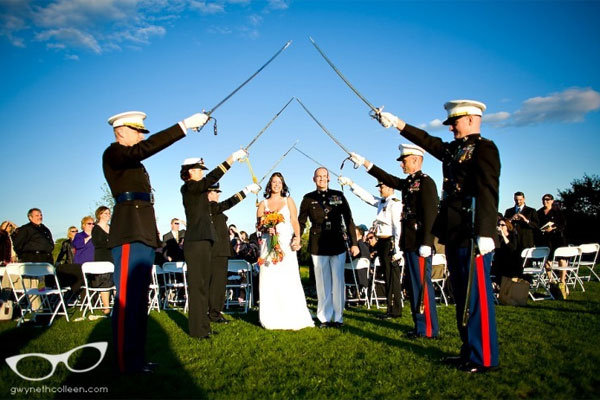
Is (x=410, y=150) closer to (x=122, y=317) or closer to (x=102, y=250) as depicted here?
(x=122, y=317)

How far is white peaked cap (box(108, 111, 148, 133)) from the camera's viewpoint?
484cm

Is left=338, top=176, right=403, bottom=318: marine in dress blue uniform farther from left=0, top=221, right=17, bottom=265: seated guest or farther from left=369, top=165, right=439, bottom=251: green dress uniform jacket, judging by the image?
left=0, top=221, right=17, bottom=265: seated guest

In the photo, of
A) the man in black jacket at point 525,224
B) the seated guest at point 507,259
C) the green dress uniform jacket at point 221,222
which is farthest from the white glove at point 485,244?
the man in black jacket at point 525,224

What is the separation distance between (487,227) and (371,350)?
2.44m

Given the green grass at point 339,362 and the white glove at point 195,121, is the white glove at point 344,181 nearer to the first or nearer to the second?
the green grass at point 339,362

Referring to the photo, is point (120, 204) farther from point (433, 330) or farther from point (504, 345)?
point (504, 345)

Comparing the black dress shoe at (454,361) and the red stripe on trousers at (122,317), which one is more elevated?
the red stripe on trousers at (122,317)

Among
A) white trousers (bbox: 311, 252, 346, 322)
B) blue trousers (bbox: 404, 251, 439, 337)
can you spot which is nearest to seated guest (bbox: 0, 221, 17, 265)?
white trousers (bbox: 311, 252, 346, 322)

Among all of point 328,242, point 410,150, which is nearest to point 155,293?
point 328,242

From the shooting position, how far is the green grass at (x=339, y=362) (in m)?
4.14

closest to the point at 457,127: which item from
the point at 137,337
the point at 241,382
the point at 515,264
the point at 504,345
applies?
the point at 504,345

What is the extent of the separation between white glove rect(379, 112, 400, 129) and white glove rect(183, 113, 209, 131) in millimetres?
2002

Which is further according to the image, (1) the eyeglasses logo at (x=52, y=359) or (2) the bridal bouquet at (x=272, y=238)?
(2) the bridal bouquet at (x=272, y=238)

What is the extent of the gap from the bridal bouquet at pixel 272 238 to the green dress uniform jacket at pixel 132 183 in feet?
11.1
